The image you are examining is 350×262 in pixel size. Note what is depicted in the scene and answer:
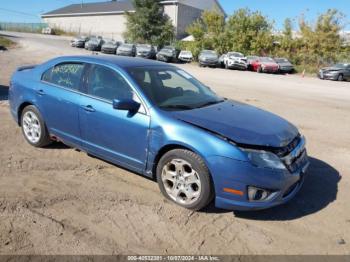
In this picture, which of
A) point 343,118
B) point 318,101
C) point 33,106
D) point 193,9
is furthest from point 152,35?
point 33,106

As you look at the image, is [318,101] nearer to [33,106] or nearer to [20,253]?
[33,106]

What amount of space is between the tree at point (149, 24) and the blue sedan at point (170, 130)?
49521mm

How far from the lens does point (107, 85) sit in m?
4.93

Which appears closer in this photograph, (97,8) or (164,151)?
(164,151)

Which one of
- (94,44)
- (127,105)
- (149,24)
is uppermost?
(149,24)

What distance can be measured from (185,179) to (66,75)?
2454mm

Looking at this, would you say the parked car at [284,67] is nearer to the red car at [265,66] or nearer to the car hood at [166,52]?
the red car at [265,66]

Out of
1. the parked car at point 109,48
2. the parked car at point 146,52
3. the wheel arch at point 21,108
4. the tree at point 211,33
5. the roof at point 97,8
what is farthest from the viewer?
the roof at point 97,8

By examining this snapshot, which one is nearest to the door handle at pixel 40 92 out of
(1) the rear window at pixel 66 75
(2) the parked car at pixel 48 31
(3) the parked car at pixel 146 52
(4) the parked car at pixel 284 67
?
(1) the rear window at pixel 66 75

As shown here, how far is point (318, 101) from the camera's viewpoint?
1394cm

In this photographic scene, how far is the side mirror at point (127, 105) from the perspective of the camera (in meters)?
4.38

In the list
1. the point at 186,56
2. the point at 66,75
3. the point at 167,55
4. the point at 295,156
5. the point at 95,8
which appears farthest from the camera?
the point at 95,8

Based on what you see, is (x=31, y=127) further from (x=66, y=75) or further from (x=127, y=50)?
(x=127, y=50)

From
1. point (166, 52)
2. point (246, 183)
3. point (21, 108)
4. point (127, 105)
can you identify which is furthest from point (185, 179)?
point (166, 52)
